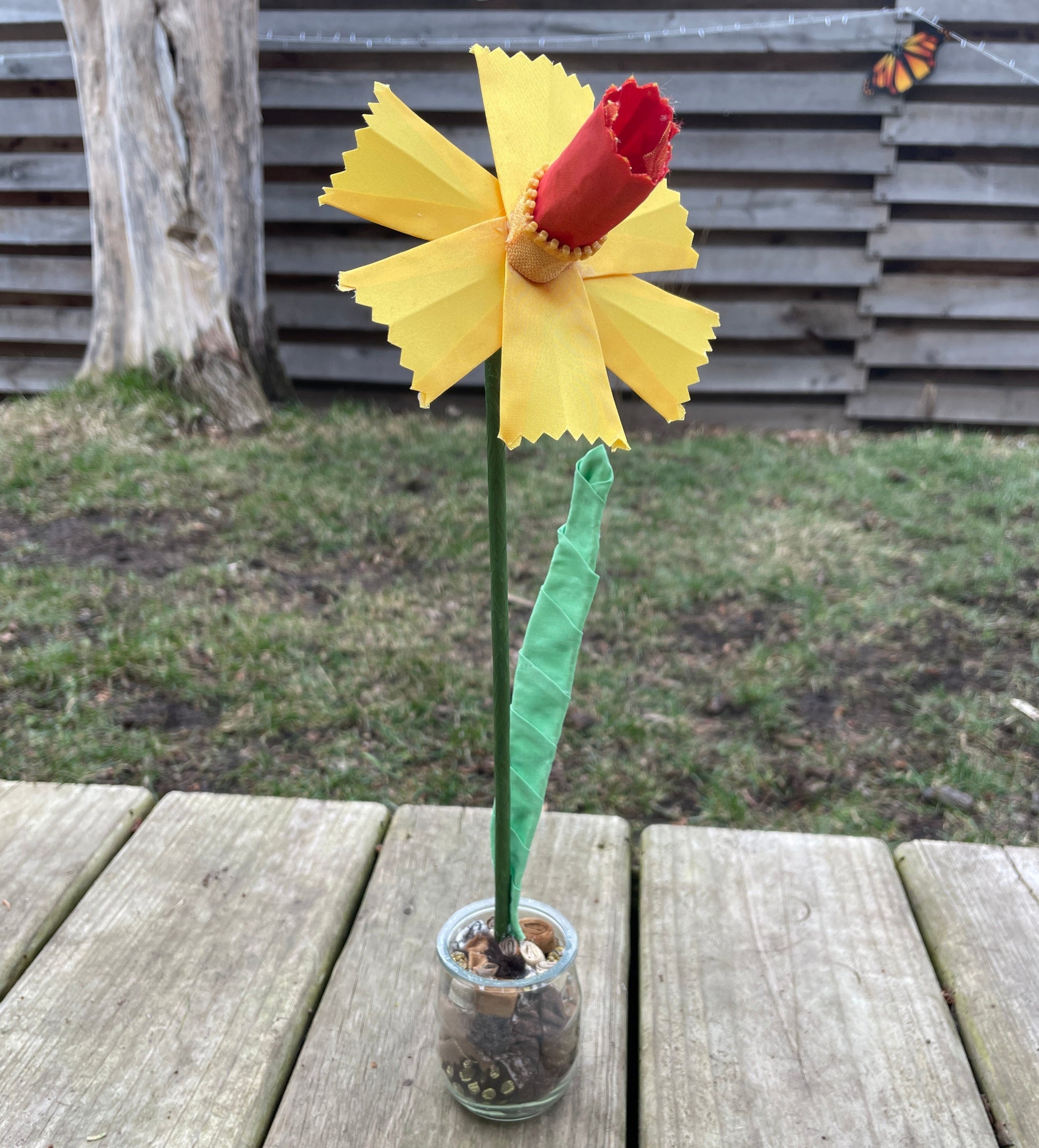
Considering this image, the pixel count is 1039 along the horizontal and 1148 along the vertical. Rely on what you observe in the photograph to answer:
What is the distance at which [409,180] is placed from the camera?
1.80ft

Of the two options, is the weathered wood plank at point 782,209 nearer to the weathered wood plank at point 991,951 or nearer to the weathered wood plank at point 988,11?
the weathered wood plank at point 988,11

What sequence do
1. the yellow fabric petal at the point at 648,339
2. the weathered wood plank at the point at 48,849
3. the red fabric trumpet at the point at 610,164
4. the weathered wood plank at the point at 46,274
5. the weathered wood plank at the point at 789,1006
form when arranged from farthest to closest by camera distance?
the weathered wood plank at the point at 46,274
the weathered wood plank at the point at 48,849
the weathered wood plank at the point at 789,1006
the yellow fabric petal at the point at 648,339
the red fabric trumpet at the point at 610,164

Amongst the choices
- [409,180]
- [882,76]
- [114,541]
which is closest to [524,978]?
[409,180]

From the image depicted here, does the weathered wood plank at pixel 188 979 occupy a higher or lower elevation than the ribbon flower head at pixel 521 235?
lower

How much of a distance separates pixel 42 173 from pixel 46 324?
0.64 m

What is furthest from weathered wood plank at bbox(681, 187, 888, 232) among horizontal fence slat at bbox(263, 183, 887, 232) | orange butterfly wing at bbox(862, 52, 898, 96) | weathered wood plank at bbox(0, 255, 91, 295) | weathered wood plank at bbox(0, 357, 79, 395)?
weathered wood plank at bbox(0, 357, 79, 395)

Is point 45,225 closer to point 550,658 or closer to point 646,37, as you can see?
point 646,37

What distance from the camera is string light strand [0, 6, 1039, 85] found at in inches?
138

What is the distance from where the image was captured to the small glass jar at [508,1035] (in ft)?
2.25

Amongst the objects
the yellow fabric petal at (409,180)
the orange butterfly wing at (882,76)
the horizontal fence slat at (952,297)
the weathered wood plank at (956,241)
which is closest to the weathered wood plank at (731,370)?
the horizontal fence slat at (952,297)

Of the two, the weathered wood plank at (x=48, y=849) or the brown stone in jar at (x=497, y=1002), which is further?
the weathered wood plank at (x=48, y=849)

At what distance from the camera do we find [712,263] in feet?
12.8

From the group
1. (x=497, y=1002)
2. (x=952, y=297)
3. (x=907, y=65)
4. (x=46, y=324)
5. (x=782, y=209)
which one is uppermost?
(x=907, y=65)

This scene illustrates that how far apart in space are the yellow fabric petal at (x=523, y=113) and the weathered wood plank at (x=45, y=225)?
399 centimetres
